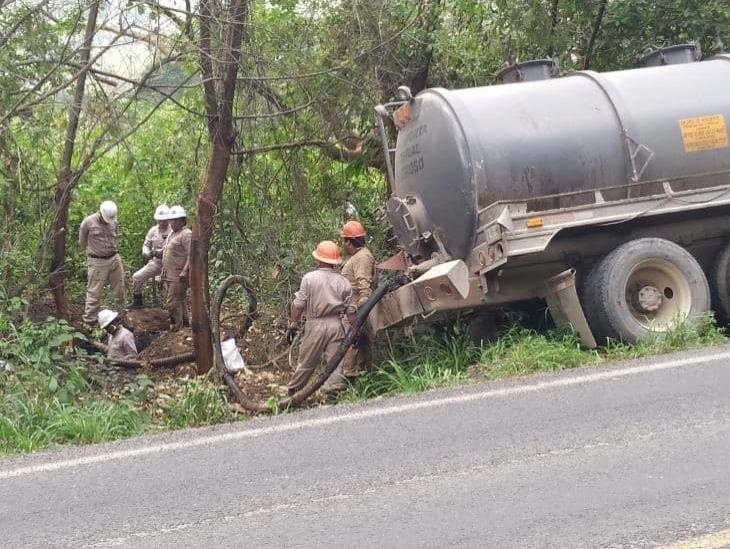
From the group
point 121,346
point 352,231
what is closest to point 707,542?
point 352,231

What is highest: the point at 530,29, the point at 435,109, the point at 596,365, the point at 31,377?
the point at 530,29

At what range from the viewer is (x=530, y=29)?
38.9 ft

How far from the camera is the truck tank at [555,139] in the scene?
7957 millimetres

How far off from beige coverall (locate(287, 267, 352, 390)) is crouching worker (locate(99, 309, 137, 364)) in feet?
9.46

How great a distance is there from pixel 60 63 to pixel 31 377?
298 centimetres

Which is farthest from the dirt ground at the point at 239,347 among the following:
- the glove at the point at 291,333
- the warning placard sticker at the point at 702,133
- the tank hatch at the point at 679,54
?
the tank hatch at the point at 679,54

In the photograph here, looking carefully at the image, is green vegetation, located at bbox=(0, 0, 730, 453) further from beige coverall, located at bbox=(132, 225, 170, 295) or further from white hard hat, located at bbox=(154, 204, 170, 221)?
beige coverall, located at bbox=(132, 225, 170, 295)

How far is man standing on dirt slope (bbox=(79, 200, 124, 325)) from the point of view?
12250 millimetres

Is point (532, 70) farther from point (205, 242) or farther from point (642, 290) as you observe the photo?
point (205, 242)

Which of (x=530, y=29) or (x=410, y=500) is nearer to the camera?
(x=410, y=500)

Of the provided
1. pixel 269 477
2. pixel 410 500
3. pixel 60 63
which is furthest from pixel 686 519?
pixel 60 63

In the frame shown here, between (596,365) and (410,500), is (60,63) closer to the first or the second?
(596,365)

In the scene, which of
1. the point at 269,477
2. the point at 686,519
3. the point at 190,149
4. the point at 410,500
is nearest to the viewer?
the point at 686,519

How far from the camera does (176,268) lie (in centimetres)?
1222
